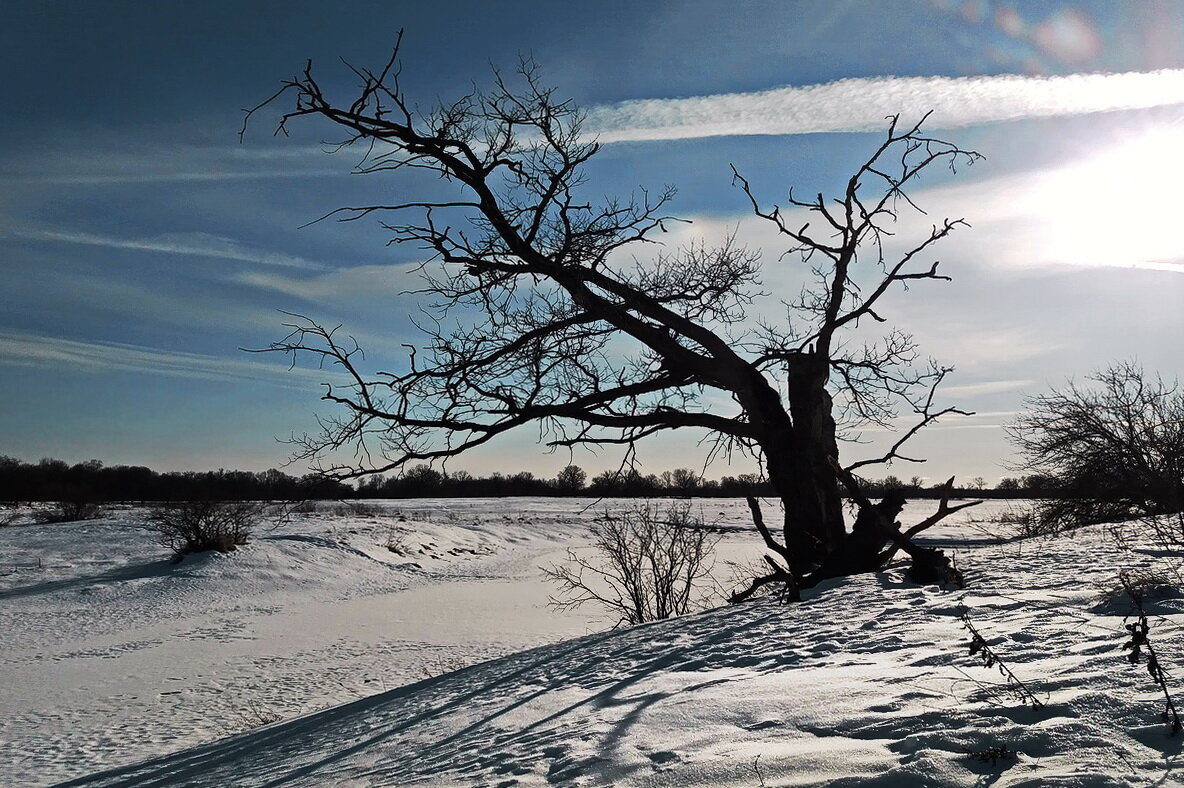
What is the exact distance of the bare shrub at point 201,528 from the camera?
2164 centimetres

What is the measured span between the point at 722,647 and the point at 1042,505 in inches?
671

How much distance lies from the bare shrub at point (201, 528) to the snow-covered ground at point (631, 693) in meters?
5.01

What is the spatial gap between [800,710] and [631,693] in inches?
57.1

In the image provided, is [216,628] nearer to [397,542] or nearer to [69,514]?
[397,542]

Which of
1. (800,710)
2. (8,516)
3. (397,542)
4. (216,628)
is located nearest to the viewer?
(800,710)

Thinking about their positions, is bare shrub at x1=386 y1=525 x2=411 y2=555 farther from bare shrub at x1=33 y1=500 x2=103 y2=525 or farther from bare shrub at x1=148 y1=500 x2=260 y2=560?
bare shrub at x1=33 y1=500 x2=103 y2=525

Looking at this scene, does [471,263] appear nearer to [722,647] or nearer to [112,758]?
[722,647]

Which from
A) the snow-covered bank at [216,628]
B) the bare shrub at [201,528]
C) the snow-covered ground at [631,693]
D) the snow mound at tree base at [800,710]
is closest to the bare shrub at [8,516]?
the snow-covered bank at [216,628]

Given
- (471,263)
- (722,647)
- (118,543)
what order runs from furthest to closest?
(118,543)
(471,263)
(722,647)

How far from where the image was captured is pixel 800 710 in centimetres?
361

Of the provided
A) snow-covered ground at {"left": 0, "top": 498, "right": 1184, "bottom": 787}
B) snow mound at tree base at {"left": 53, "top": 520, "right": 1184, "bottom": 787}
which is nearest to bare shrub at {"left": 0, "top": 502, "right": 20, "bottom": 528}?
snow-covered ground at {"left": 0, "top": 498, "right": 1184, "bottom": 787}

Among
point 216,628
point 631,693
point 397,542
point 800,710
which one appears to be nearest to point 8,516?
point 397,542

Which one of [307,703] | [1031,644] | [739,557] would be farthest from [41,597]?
[739,557]

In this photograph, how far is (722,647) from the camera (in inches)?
235
